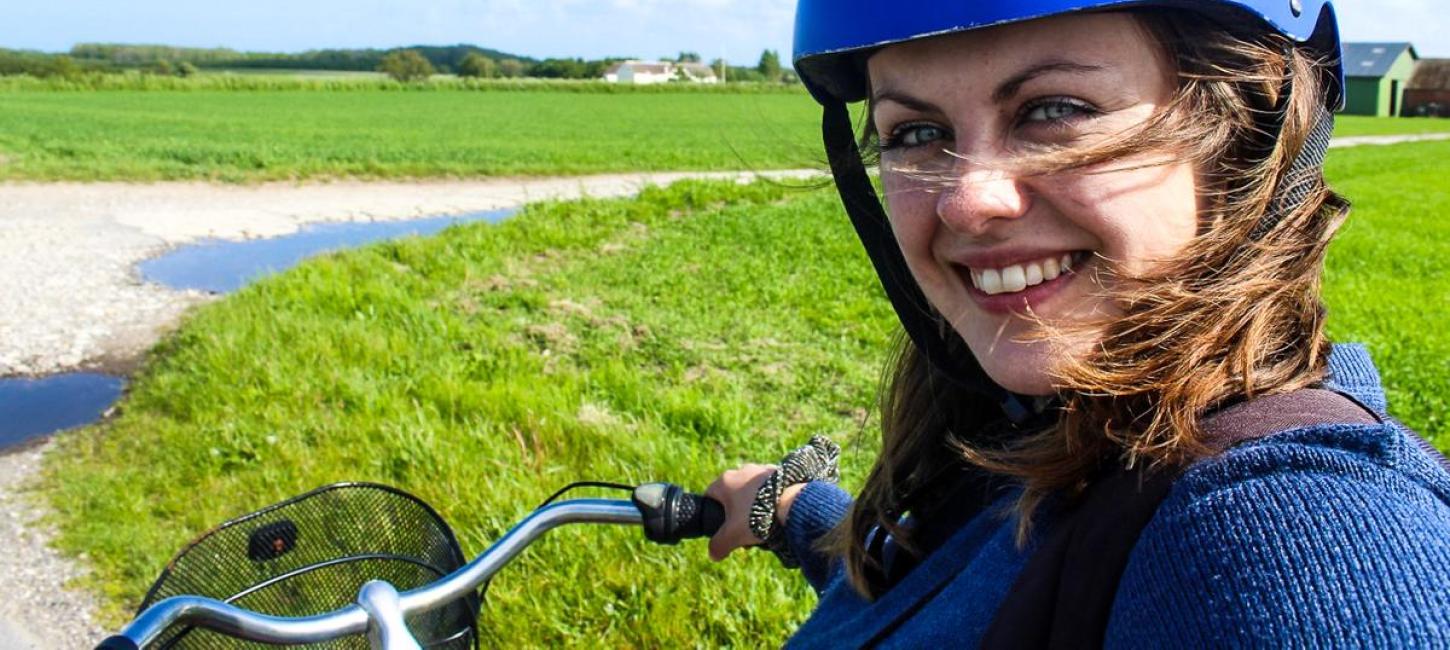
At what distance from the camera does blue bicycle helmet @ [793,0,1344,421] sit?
119 cm

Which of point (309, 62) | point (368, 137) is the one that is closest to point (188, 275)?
point (368, 137)

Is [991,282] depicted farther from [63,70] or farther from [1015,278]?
[63,70]

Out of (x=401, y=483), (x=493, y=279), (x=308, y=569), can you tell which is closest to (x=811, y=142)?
(x=308, y=569)

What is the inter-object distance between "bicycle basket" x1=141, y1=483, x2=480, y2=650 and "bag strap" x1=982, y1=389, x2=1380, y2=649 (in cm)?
99

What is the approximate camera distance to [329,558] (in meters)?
1.76

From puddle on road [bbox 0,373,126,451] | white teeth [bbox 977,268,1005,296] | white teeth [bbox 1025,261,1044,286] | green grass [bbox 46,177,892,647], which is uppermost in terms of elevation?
white teeth [bbox 1025,261,1044,286]

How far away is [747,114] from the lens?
2637 millimetres

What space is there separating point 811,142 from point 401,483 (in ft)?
10.4

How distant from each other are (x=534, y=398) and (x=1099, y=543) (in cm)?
483

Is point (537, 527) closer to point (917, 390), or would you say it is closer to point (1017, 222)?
point (917, 390)

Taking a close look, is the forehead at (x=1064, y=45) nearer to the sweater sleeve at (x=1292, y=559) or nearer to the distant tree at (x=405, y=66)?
the sweater sleeve at (x=1292, y=559)

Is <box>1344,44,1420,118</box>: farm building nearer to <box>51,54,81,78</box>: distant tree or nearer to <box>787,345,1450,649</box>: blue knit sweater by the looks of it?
<box>51,54,81,78</box>: distant tree

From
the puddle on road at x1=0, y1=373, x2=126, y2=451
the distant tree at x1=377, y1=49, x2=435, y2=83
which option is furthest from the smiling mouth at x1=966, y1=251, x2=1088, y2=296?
the distant tree at x1=377, y1=49, x2=435, y2=83

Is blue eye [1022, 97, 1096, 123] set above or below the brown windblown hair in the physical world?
above
